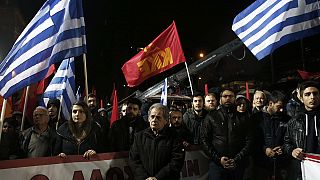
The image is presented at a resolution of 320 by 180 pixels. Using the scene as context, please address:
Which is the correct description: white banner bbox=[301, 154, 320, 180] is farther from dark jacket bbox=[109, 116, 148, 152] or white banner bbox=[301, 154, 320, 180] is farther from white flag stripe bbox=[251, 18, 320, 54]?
dark jacket bbox=[109, 116, 148, 152]

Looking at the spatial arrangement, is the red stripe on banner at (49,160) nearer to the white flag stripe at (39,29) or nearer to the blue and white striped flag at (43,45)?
the blue and white striped flag at (43,45)

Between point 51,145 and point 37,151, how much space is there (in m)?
0.20

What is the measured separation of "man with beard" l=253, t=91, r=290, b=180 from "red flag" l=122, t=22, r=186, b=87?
2.25m

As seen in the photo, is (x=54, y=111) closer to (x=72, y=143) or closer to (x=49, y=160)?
(x=72, y=143)

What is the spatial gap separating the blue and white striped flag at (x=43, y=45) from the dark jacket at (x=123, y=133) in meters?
1.27

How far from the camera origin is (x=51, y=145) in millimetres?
5156

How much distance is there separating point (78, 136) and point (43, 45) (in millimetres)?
1351

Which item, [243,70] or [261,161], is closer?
[261,161]

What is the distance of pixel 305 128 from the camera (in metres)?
4.91

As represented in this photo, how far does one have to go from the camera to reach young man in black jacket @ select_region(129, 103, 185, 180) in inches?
187

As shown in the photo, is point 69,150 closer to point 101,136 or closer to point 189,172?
point 101,136

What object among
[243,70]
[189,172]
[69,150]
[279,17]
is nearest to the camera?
[69,150]

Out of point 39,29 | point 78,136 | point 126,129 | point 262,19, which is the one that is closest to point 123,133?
point 126,129

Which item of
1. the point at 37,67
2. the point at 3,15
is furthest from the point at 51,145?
the point at 3,15
